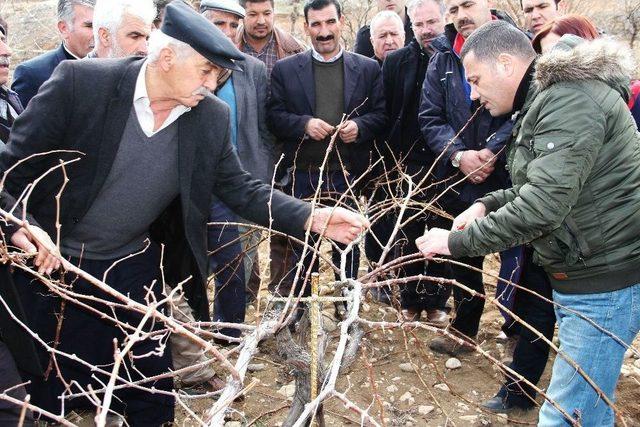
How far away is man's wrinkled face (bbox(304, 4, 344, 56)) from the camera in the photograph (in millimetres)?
4602

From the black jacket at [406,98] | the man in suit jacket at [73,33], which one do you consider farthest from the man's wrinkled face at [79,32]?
the black jacket at [406,98]

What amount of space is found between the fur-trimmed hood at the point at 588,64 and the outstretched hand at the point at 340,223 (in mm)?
893

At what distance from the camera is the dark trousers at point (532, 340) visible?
3.50 metres

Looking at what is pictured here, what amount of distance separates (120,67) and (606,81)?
1.93m

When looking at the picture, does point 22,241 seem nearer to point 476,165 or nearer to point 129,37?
point 129,37

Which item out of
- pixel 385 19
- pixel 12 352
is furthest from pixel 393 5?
pixel 12 352

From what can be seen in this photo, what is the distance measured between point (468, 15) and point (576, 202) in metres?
2.05

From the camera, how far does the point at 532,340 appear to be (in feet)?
11.2

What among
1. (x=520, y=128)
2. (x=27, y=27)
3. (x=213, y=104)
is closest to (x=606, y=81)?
(x=520, y=128)

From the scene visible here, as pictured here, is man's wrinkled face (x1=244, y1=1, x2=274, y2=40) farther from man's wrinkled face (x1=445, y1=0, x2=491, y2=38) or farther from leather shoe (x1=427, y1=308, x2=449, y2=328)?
leather shoe (x1=427, y1=308, x2=449, y2=328)

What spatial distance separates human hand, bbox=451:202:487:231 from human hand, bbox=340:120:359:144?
164 centimetres

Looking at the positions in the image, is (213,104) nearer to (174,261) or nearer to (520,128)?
(174,261)

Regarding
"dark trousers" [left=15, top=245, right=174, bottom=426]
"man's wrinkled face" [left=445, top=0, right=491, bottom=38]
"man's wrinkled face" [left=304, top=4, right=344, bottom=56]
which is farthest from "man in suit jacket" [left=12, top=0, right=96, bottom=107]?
"man's wrinkled face" [left=445, top=0, right=491, bottom=38]

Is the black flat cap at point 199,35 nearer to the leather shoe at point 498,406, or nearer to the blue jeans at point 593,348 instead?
the blue jeans at point 593,348
